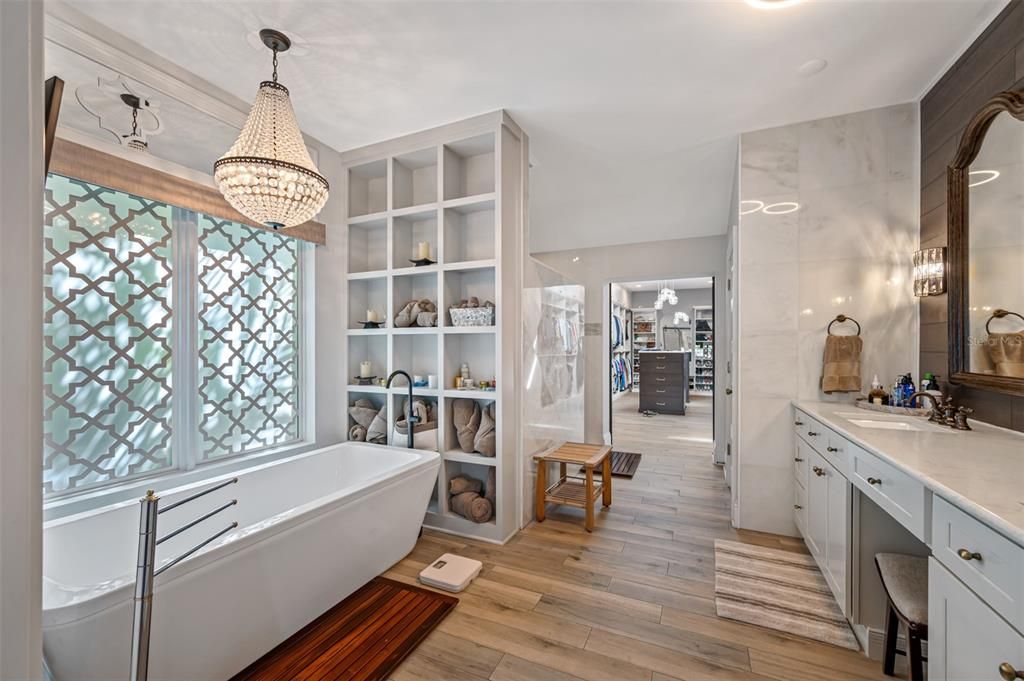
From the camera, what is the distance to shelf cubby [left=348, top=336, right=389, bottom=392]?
3.42m

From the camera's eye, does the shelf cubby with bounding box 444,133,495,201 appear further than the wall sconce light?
Yes

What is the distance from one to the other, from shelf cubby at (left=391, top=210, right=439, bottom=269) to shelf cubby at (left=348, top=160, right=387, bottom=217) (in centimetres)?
Answer: 28

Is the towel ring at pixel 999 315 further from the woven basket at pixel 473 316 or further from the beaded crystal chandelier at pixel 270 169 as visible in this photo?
the beaded crystal chandelier at pixel 270 169

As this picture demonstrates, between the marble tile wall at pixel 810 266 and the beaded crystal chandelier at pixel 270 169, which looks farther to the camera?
the marble tile wall at pixel 810 266

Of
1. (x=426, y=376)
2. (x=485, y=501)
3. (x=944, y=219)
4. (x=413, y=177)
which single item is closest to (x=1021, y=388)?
(x=944, y=219)

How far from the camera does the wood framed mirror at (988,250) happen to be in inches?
69.7

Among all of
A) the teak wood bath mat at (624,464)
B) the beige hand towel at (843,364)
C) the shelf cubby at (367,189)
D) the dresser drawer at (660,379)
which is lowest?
the teak wood bath mat at (624,464)

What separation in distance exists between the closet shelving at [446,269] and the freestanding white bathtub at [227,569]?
524mm

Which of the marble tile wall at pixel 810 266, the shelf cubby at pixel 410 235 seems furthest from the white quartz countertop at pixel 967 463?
the shelf cubby at pixel 410 235

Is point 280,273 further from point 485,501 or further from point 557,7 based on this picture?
point 557,7

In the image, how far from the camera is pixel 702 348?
10.5 meters

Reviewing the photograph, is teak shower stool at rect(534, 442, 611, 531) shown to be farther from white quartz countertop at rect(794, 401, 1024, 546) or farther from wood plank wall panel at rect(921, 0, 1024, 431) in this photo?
wood plank wall panel at rect(921, 0, 1024, 431)

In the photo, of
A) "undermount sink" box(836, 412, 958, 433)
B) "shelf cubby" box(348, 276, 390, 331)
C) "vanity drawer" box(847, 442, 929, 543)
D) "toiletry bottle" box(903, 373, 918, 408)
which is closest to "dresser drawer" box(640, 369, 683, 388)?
"toiletry bottle" box(903, 373, 918, 408)

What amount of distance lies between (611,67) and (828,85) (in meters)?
1.28
